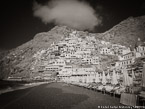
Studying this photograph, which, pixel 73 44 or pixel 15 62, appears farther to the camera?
pixel 15 62

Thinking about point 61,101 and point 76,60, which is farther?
point 76,60

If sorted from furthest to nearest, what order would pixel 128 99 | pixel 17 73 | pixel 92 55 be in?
pixel 17 73 → pixel 92 55 → pixel 128 99

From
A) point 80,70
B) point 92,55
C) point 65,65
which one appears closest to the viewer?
point 80,70

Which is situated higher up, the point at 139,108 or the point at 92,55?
the point at 92,55

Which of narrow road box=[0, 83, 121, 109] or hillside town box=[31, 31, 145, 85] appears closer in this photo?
narrow road box=[0, 83, 121, 109]

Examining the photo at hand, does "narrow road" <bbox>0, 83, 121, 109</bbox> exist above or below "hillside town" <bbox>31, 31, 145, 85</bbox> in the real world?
below

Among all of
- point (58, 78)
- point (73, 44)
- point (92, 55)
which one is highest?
point (73, 44)

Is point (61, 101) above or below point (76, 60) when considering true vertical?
below

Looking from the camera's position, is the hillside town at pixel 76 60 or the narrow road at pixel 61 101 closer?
the narrow road at pixel 61 101

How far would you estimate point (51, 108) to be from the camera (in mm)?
17469

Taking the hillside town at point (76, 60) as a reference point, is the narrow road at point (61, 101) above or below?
below

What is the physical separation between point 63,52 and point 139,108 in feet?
482

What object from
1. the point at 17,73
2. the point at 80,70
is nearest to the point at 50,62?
the point at 80,70

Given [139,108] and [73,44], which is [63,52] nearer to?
[73,44]
